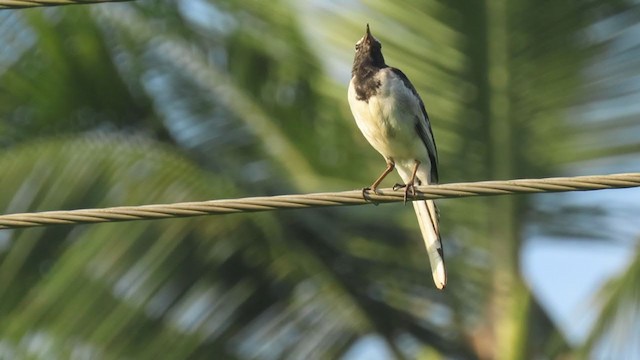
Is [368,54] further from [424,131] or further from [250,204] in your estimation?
[250,204]

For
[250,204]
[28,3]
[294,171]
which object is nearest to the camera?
[250,204]

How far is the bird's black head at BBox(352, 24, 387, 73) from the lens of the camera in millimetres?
9516

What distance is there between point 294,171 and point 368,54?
123 inches

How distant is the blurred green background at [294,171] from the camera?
1073 centimetres

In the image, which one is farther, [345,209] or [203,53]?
[203,53]

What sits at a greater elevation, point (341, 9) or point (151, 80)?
point (341, 9)

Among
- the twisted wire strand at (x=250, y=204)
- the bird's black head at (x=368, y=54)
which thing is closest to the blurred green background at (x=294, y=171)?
the bird's black head at (x=368, y=54)

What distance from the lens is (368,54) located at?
9570 millimetres

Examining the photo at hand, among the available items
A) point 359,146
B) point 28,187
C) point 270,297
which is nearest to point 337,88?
point 359,146

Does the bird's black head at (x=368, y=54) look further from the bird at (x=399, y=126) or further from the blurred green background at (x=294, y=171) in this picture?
the blurred green background at (x=294, y=171)

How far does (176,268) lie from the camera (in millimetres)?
11055

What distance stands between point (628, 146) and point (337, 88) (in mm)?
2001

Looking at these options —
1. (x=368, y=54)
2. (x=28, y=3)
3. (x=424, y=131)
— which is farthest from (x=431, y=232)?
(x=28, y=3)

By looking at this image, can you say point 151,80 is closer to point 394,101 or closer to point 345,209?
point 345,209
